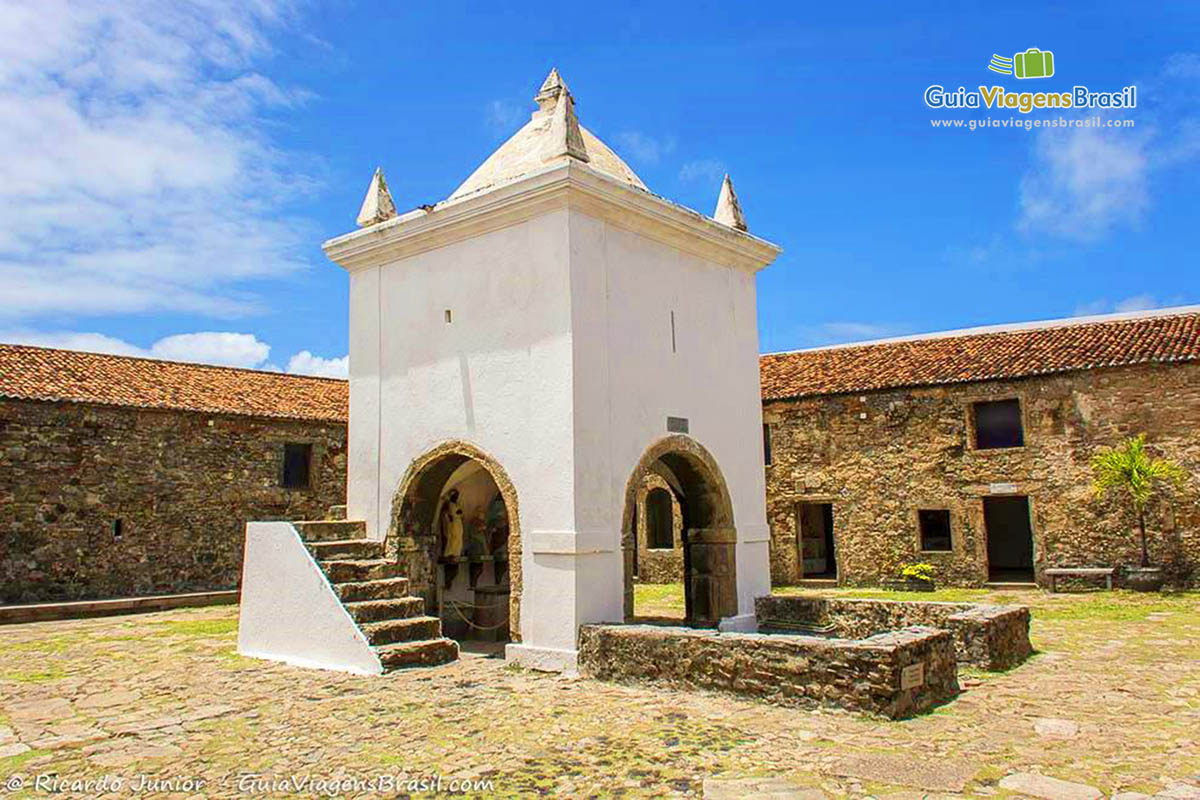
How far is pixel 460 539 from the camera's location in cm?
1119

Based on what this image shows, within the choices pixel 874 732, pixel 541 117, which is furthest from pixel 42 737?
pixel 541 117

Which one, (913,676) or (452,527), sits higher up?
(452,527)

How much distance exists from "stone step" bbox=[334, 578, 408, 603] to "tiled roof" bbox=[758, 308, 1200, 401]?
12.4 metres

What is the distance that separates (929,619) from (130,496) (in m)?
16.9

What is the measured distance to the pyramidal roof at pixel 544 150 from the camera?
9273 mm

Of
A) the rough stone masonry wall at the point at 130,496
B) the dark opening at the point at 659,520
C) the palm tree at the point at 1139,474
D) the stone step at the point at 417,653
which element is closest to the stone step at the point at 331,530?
the stone step at the point at 417,653

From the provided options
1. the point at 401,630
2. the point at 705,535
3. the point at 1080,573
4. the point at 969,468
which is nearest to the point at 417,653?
the point at 401,630

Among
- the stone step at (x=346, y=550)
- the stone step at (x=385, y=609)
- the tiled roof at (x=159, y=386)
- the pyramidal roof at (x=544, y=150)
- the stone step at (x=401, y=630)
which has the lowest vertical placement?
the stone step at (x=401, y=630)

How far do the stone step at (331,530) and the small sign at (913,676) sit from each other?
6398 millimetres

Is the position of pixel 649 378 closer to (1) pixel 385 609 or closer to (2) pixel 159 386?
(1) pixel 385 609

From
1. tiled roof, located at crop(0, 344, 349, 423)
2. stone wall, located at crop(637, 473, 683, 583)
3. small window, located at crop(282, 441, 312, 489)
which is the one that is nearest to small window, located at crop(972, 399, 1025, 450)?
stone wall, located at crop(637, 473, 683, 583)

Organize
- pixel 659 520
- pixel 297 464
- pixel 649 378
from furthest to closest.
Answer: pixel 659 520 < pixel 297 464 < pixel 649 378

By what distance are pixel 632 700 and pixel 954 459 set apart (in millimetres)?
14557

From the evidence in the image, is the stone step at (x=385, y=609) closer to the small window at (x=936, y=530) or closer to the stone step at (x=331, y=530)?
the stone step at (x=331, y=530)
